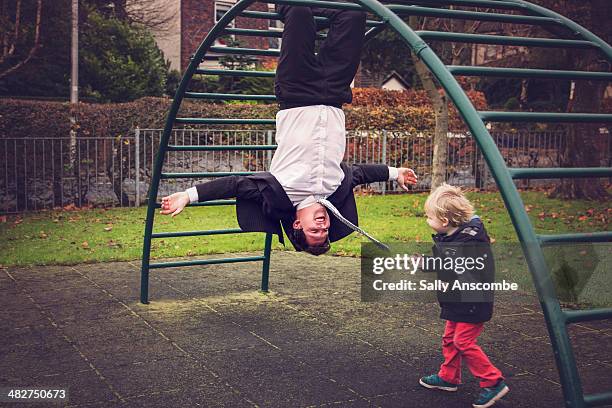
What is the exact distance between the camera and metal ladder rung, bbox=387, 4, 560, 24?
10.4ft

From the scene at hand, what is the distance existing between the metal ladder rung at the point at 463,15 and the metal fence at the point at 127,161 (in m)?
8.95

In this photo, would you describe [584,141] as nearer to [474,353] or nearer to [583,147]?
[583,147]

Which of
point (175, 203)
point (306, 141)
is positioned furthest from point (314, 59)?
point (175, 203)

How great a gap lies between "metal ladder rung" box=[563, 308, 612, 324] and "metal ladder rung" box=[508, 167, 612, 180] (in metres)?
0.51

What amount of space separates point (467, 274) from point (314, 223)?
36.6 inches

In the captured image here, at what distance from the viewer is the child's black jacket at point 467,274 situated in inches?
135

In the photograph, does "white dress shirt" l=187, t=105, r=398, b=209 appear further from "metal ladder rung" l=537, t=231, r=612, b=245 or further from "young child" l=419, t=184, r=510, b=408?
"metal ladder rung" l=537, t=231, r=612, b=245

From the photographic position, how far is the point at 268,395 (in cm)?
354

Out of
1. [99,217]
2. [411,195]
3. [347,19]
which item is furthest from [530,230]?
[411,195]

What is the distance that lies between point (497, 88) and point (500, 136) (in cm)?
1106

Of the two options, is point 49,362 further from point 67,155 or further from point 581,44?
point 67,155

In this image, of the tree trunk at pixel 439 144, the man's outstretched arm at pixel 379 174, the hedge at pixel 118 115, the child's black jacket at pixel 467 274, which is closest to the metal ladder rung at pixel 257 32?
the man's outstretched arm at pixel 379 174

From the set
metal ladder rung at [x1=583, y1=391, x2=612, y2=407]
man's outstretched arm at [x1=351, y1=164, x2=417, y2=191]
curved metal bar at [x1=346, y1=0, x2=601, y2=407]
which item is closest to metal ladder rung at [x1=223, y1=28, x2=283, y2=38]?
man's outstretched arm at [x1=351, y1=164, x2=417, y2=191]

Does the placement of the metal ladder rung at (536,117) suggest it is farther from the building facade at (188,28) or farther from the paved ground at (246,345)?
the building facade at (188,28)
